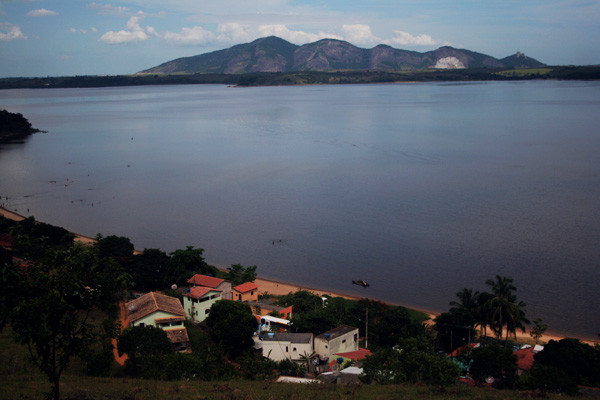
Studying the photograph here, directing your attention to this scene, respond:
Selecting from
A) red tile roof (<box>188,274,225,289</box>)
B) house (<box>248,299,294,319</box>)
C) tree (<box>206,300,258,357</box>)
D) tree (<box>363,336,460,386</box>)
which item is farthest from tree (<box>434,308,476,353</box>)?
red tile roof (<box>188,274,225,289</box>)

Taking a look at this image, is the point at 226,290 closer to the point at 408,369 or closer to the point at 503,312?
the point at 408,369

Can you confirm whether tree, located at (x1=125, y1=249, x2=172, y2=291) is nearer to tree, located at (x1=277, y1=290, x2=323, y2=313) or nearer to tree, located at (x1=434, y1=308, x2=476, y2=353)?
tree, located at (x1=277, y1=290, x2=323, y2=313)

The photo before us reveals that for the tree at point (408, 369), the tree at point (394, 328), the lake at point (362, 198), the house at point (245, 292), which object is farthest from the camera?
the lake at point (362, 198)

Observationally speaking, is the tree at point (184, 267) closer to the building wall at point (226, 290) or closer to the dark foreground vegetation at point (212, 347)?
the dark foreground vegetation at point (212, 347)

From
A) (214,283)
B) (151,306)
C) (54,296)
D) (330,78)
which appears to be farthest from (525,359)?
(330,78)

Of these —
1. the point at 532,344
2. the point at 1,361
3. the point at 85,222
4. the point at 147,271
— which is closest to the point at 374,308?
the point at 532,344

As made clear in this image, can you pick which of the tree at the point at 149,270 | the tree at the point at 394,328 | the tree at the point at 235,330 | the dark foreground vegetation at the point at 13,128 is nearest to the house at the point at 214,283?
the tree at the point at 149,270
